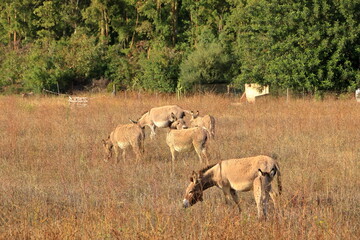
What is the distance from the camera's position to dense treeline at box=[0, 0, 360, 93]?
29500 mm

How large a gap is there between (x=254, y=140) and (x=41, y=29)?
41.1 metres

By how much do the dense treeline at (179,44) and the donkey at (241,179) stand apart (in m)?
22.7

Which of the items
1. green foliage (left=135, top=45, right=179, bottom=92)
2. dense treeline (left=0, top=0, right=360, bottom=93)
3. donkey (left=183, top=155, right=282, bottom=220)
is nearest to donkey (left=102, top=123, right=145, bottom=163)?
donkey (left=183, top=155, right=282, bottom=220)

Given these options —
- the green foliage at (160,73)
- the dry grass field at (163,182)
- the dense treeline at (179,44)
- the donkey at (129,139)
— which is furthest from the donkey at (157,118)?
the green foliage at (160,73)

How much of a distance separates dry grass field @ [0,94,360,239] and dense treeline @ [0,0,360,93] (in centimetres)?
→ 904

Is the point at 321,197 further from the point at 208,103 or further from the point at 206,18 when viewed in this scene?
the point at 206,18

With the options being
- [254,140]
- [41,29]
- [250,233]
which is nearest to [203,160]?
[254,140]

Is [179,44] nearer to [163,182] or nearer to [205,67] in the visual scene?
[205,67]

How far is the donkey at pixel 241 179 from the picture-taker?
684 centimetres

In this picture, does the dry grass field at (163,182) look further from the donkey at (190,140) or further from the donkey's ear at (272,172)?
the donkey's ear at (272,172)

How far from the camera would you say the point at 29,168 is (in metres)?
11.1

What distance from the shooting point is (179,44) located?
147 ft

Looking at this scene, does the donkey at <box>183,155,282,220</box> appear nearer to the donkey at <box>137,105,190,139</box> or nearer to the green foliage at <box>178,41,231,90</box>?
the donkey at <box>137,105,190,139</box>

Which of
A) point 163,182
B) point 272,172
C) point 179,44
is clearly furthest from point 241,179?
point 179,44
